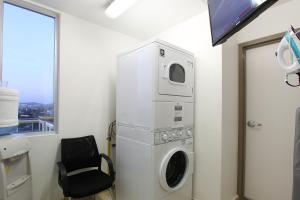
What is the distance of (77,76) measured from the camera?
2.29 m

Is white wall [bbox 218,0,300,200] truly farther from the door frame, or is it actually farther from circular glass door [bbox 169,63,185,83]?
circular glass door [bbox 169,63,185,83]

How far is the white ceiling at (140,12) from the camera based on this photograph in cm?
201

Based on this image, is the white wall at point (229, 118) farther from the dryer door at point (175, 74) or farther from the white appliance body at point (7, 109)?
the white appliance body at point (7, 109)

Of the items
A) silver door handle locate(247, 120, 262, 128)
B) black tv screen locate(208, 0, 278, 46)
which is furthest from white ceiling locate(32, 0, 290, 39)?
silver door handle locate(247, 120, 262, 128)

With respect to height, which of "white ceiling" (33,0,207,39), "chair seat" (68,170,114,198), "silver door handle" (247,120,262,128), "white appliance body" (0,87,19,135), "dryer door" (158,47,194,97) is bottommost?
"chair seat" (68,170,114,198)

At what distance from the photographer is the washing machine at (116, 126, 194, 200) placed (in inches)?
68.2

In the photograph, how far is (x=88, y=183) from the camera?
5.93 ft

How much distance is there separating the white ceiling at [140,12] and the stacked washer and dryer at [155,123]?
Result: 58 centimetres

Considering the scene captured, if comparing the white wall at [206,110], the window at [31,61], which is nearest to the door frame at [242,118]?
the white wall at [206,110]

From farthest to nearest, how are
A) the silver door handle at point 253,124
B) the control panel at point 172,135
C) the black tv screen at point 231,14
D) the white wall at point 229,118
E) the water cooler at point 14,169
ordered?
1. the silver door handle at point 253,124
2. the white wall at point 229,118
3. the control panel at point 172,135
4. the water cooler at point 14,169
5. the black tv screen at point 231,14

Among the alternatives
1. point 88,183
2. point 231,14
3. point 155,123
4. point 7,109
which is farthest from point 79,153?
point 231,14

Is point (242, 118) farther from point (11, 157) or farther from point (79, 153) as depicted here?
point (11, 157)

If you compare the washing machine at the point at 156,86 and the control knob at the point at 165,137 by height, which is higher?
the washing machine at the point at 156,86

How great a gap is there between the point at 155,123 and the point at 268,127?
1.45 meters
